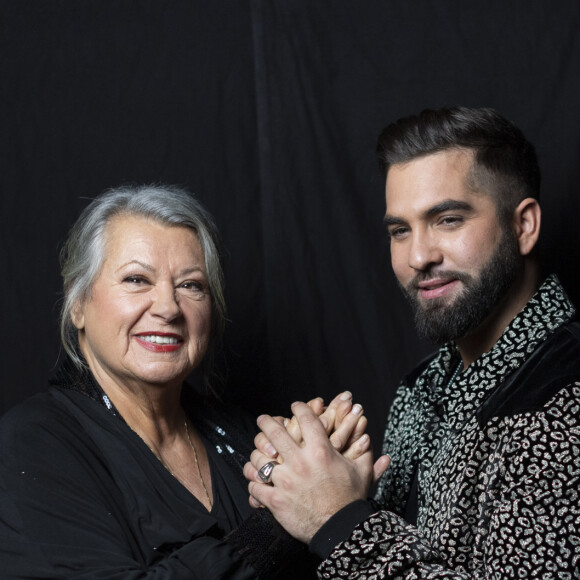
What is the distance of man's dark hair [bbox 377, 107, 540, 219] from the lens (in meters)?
1.90

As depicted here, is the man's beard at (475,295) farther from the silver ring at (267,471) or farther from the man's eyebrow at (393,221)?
the silver ring at (267,471)

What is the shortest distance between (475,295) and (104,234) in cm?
86

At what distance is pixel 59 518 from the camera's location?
1.66m

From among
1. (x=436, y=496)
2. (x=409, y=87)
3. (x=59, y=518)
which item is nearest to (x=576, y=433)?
(x=436, y=496)

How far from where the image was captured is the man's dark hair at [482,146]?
1903mm

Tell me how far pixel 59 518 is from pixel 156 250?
637 millimetres

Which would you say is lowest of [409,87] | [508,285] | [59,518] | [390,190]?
[59,518]

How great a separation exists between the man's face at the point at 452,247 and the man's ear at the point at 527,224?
1.3 inches

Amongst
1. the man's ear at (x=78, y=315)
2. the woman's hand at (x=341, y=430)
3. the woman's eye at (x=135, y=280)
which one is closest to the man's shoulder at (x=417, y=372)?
the woman's hand at (x=341, y=430)

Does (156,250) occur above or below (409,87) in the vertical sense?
below

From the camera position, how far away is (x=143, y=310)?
196 centimetres

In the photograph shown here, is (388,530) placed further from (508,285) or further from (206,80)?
(206,80)

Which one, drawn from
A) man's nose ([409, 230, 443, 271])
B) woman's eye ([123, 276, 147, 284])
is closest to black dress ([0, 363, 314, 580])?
woman's eye ([123, 276, 147, 284])

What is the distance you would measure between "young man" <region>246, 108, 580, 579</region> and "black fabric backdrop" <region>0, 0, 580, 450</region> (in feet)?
1.47
